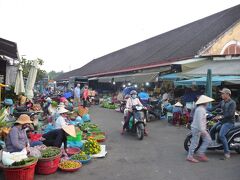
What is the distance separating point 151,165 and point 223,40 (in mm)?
11498

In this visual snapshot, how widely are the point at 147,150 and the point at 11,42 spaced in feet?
22.3

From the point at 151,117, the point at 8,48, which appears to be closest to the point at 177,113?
the point at 151,117

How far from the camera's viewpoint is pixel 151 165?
600cm

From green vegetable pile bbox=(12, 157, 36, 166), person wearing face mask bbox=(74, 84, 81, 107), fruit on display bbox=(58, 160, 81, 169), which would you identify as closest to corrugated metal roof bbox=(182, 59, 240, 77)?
person wearing face mask bbox=(74, 84, 81, 107)

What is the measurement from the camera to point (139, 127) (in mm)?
8672

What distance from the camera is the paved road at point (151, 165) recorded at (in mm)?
5316

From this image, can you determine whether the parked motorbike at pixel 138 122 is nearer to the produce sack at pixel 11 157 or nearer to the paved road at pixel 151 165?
the paved road at pixel 151 165

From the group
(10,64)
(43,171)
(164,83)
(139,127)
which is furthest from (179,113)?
(10,64)

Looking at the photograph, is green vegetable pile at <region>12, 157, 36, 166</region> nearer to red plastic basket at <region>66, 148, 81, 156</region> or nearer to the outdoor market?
the outdoor market

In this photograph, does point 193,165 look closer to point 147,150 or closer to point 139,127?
point 147,150

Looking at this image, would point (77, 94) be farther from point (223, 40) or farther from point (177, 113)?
point (223, 40)

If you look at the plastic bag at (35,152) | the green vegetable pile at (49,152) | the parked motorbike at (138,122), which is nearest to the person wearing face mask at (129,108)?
the parked motorbike at (138,122)

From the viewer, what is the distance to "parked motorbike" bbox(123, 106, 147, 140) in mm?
8617

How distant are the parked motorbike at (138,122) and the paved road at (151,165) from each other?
39cm
